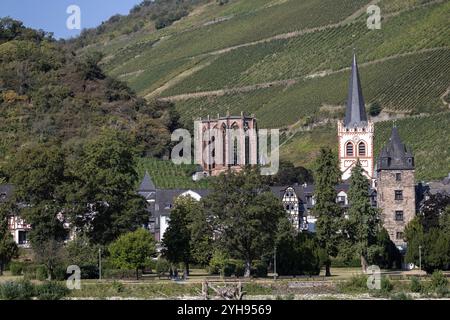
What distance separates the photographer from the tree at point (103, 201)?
75.8 m

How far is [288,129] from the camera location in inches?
5832

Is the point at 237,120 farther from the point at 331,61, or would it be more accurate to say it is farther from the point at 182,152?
the point at 331,61

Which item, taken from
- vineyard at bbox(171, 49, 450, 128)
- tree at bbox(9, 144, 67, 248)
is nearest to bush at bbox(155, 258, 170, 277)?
tree at bbox(9, 144, 67, 248)

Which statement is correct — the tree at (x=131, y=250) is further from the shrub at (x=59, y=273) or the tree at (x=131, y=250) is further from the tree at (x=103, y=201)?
the tree at (x=103, y=201)

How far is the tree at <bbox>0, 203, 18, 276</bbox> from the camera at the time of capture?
76688 millimetres

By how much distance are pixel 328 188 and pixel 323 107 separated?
72526mm

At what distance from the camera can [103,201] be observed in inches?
3022

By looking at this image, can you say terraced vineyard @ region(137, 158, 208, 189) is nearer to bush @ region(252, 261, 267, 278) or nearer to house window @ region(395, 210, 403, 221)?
house window @ region(395, 210, 403, 221)

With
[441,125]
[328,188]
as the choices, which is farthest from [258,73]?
[328,188]

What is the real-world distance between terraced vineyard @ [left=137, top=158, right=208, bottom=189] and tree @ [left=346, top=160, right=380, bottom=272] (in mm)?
36314

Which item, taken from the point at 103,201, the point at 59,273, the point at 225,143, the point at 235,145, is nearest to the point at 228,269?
the point at 103,201

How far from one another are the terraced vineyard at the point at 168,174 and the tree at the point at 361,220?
3631 centimetres

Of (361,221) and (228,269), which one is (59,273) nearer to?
(228,269)

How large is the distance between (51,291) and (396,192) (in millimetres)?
32653
